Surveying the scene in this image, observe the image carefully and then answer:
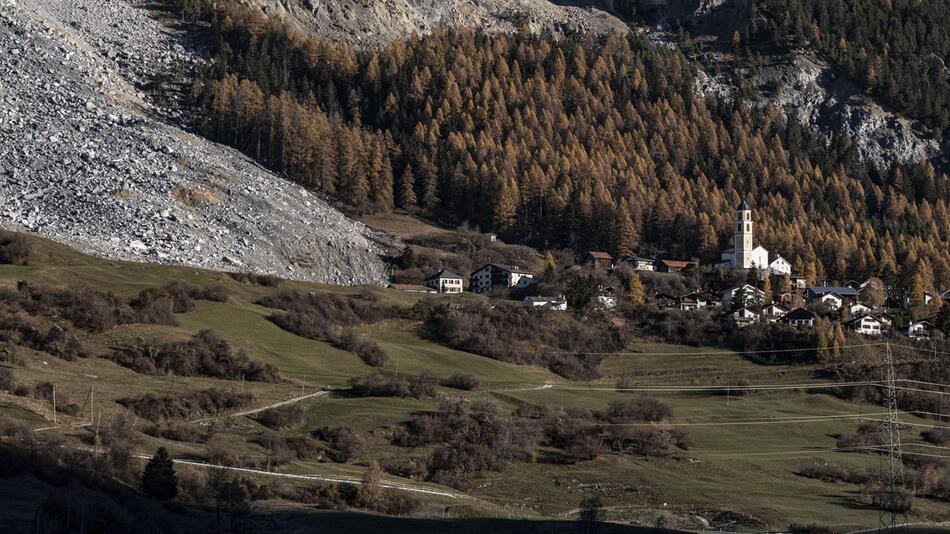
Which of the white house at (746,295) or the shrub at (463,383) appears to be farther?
the white house at (746,295)

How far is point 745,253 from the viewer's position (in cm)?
16488

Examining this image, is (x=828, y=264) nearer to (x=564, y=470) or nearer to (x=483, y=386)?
(x=483, y=386)

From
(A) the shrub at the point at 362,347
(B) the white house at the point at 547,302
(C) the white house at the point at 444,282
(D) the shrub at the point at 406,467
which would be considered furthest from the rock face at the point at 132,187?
(D) the shrub at the point at 406,467

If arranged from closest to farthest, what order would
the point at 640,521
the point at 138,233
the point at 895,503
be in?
1. the point at 640,521
2. the point at 895,503
3. the point at 138,233

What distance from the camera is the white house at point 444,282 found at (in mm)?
143125

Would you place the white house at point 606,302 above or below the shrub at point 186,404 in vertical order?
above

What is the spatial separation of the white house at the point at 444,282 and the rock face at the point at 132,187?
5.12 m

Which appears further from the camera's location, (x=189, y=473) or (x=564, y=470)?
(x=564, y=470)

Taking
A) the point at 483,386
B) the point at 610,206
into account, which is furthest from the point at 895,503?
the point at 610,206

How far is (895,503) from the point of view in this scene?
76250mm

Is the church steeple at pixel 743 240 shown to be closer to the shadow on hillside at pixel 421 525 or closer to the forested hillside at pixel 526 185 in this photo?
the forested hillside at pixel 526 185

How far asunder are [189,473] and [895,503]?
127 ft

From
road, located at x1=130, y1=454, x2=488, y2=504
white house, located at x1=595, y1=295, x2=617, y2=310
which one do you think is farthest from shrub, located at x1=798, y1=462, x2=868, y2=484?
white house, located at x1=595, y1=295, x2=617, y2=310

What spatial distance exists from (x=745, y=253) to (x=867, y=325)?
29266 millimetres
